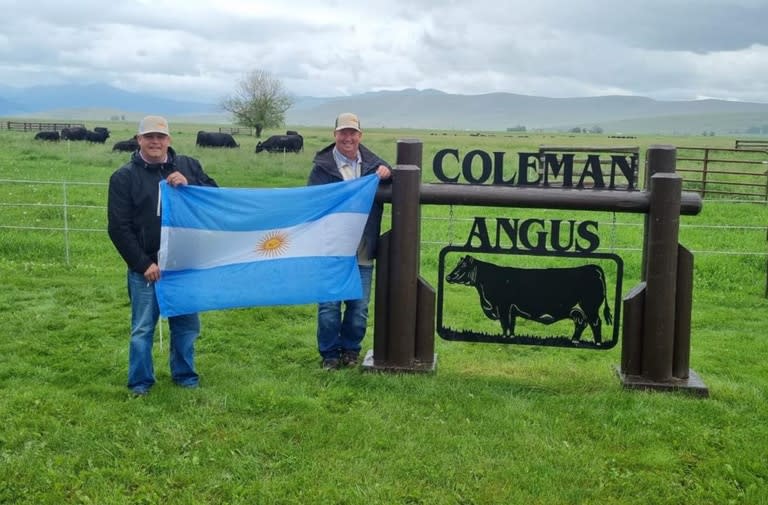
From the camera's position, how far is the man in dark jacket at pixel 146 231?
4.79 metres

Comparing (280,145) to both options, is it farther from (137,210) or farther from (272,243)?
(137,210)

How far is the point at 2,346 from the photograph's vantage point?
615cm

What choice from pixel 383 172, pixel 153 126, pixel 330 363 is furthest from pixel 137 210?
pixel 330 363

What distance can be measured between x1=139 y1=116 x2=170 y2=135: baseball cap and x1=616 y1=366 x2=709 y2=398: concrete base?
3518 mm

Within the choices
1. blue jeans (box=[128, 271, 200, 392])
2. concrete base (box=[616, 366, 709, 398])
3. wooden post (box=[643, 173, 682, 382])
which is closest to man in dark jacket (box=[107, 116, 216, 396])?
A: blue jeans (box=[128, 271, 200, 392])

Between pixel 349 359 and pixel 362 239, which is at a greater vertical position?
pixel 362 239

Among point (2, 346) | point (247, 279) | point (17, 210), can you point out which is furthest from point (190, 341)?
point (17, 210)

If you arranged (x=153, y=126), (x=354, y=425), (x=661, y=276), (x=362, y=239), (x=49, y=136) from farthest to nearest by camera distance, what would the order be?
(x=49, y=136) → (x=362, y=239) → (x=661, y=276) → (x=153, y=126) → (x=354, y=425)

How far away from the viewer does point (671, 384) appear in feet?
17.1

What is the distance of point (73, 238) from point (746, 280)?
9.54m

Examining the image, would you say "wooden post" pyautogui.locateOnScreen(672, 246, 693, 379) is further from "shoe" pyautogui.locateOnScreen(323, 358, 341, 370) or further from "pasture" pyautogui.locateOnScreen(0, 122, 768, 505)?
"shoe" pyautogui.locateOnScreen(323, 358, 341, 370)

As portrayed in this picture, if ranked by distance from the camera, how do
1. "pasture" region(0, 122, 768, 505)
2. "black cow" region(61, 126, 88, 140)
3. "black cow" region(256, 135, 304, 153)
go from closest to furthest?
1. "pasture" region(0, 122, 768, 505)
2. "black cow" region(256, 135, 304, 153)
3. "black cow" region(61, 126, 88, 140)

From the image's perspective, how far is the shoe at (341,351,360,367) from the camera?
226 inches

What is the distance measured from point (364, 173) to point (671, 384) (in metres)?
2.60
